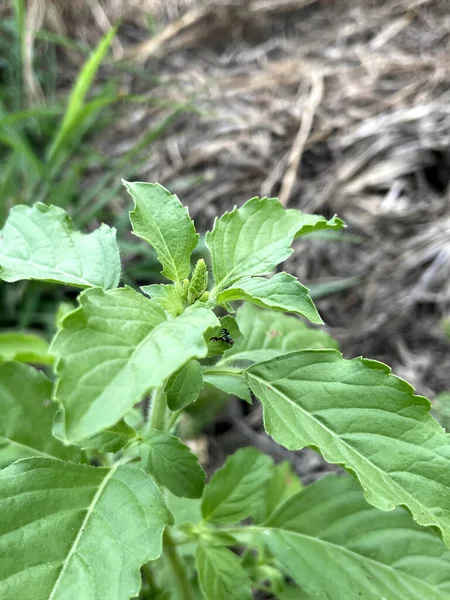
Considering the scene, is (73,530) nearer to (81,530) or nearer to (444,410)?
(81,530)

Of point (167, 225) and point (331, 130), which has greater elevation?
point (167, 225)

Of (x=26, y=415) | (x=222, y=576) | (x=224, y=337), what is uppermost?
(x=224, y=337)

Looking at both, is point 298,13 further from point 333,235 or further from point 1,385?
point 1,385

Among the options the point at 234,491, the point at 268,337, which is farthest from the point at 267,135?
the point at 234,491

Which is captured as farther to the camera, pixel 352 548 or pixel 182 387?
pixel 352 548

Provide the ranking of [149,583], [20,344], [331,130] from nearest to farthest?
[149,583]
[20,344]
[331,130]

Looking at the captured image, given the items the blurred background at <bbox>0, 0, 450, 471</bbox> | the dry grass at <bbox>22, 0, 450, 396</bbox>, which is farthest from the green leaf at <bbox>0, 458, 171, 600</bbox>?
the dry grass at <bbox>22, 0, 450, 396</bbox>

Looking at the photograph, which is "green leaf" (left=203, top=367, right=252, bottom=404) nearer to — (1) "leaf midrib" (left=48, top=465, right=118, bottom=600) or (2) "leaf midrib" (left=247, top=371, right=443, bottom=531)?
(2) "leaf midrib" (left=247, top=371, right=443, bottom=531)

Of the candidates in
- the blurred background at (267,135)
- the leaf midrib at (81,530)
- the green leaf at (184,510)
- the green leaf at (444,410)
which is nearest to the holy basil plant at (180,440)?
the leaf midrib at (81,530)
